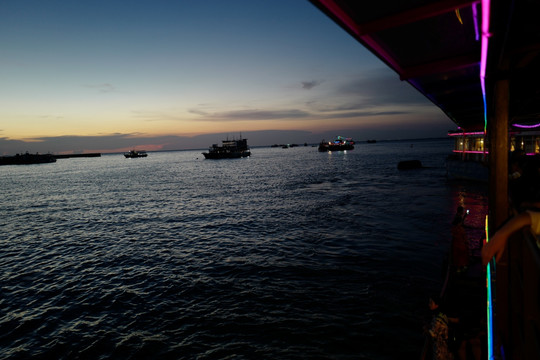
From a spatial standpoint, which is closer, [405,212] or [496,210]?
[496,210]

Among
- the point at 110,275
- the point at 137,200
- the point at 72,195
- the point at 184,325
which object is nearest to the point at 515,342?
the point at 184,325

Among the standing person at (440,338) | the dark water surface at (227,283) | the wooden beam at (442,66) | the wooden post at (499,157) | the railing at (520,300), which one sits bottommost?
the dark water surface at (227,283)

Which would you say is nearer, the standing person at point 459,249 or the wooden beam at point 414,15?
the wooden beam at point 414,15

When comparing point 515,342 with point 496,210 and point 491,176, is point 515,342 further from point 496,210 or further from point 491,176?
point 491,176

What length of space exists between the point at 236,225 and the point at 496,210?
63.3ft

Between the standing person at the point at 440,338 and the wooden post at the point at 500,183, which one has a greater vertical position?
the wooden post at the point at 500,183

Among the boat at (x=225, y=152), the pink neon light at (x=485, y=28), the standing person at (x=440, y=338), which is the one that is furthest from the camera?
the boat at (x=225, y=152)

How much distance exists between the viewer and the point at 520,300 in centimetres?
471

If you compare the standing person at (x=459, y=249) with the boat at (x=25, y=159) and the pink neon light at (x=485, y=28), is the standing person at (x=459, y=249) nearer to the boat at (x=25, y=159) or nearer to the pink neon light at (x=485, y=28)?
the pink neon light at (x=485, y=28)

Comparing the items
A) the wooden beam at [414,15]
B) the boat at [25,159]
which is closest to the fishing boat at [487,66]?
the wooden beam at [414,15]

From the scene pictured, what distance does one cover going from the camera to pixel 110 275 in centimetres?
1541

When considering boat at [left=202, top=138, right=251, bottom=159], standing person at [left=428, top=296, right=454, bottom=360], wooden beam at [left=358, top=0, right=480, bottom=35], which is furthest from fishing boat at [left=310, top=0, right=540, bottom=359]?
boat at [left=202, top=138, right=251, bottom=159]

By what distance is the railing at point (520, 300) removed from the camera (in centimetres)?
322

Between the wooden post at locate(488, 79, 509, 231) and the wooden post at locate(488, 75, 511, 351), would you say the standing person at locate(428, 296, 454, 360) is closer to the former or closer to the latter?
the wooden post at locate(488, 75, 511, 351)
